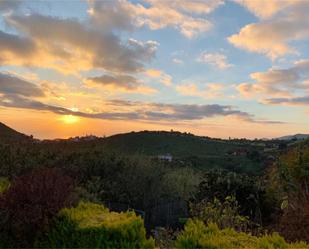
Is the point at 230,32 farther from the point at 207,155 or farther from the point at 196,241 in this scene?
the point at 207,155

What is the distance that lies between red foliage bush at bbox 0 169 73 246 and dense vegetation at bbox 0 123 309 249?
1cm

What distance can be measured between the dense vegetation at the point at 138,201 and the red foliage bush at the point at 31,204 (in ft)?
0.05

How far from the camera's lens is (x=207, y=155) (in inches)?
1617

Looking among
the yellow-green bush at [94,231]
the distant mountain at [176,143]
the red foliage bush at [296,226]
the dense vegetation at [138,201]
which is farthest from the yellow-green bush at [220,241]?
the distant mountain at [176,143]

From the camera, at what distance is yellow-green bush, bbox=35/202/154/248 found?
16.8ft

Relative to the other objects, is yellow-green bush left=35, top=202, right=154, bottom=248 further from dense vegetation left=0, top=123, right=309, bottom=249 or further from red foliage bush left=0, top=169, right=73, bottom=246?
red foliage bush left=0, top=169, right=73, bottom=246

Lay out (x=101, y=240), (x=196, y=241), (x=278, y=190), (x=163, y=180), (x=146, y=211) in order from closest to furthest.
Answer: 1. (x=196, y=241)
2. (x=101, y=240)
3. (x=278, y=190)
4. (x=146, y=211)
5. (x=163, y=180)

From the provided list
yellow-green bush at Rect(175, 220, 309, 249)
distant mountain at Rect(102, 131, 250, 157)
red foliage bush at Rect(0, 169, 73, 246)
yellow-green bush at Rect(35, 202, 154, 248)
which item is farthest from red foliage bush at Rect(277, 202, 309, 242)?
distant mountain at Rect(102, 131, 250, 157)

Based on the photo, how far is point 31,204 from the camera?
20.2ft

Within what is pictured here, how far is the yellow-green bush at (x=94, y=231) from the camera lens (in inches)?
201

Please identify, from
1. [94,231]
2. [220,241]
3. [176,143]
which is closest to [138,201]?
[94,231]

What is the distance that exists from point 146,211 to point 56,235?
27.0 feet

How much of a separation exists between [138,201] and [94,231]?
28.9ft

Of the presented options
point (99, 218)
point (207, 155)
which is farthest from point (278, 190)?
point (207, 155)
